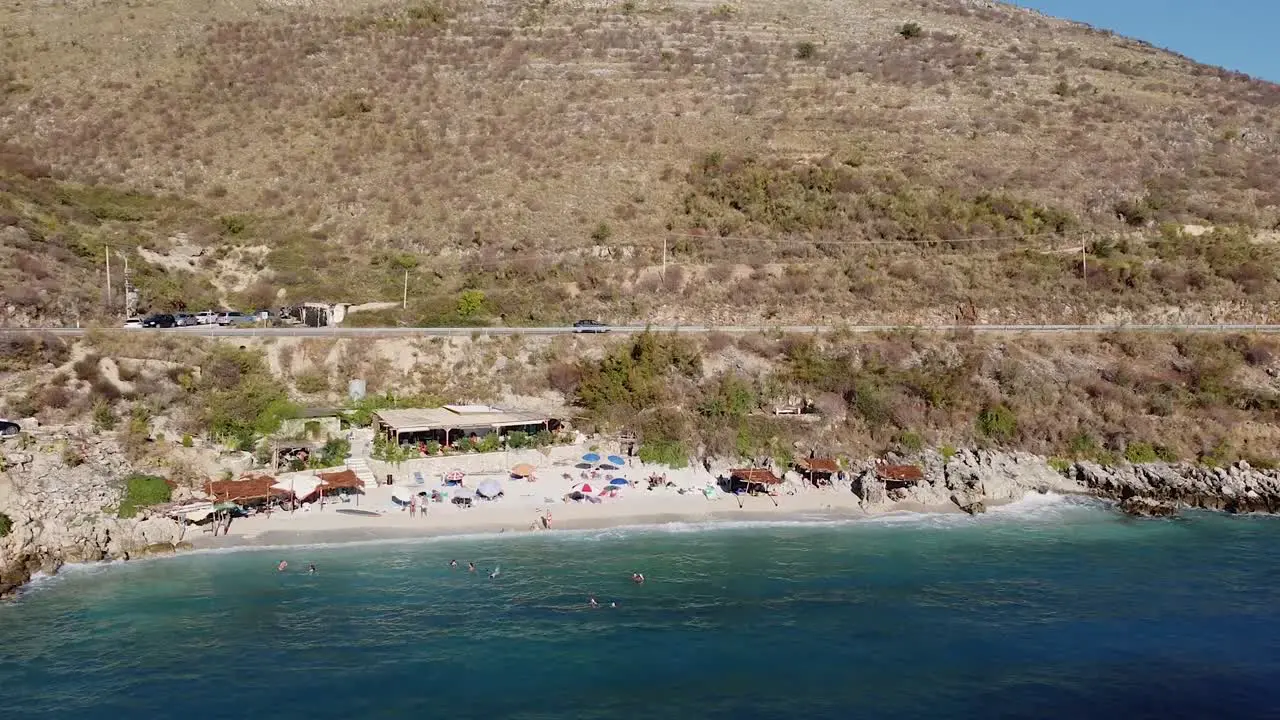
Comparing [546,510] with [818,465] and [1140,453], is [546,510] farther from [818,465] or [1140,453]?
[1140,453]

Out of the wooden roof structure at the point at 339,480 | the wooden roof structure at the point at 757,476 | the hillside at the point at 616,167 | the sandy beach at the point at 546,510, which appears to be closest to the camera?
the sandy beach at the point at 546,510

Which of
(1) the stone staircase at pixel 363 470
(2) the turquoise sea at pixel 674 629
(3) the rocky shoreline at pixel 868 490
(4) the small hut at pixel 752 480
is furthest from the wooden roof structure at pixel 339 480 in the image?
(4) the small hut at pixel 752 480

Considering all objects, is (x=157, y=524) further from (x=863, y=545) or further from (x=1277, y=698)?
(x=1277, y=698)

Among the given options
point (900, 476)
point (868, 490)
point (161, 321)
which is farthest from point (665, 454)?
point (161, 321)

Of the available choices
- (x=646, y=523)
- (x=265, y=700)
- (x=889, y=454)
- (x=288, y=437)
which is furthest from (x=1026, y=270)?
(x=265, y=700)

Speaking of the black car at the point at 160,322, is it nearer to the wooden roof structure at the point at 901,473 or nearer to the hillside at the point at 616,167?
the hillside at the point at 616,167

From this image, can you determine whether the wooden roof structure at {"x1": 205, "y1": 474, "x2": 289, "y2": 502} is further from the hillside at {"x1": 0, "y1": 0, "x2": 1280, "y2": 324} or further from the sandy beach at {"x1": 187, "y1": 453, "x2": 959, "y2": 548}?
the hillside at {"x1": 0, "y1": 0, "x2": 1280, "y2": 324}
